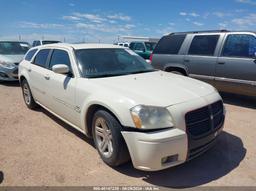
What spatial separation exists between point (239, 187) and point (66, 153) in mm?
2505

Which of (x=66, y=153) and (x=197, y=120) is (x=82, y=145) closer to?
(x=66, y=153)

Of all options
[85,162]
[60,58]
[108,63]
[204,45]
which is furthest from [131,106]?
[204,45]

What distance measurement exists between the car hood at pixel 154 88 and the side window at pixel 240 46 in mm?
2923

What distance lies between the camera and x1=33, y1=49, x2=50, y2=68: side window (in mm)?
5102

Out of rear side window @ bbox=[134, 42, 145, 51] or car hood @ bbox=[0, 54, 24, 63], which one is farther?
rear side window @ bbox=[134, 42, 145, 51]

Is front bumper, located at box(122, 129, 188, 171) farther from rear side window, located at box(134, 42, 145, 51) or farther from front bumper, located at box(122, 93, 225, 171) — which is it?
rear side window, located at box(134, 42, 145, 51)

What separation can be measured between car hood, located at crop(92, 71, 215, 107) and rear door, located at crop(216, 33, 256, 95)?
9.12 feet

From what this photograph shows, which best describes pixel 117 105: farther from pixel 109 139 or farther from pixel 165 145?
pixel 165 145

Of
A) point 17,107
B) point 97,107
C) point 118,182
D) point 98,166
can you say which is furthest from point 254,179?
point 17,107

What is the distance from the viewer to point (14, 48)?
10.6 metres

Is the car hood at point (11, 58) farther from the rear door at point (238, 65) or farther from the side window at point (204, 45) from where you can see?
the rear door at point (238, 65)

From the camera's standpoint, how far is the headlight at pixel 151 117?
2.82m

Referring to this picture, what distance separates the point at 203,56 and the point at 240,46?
1001 mm

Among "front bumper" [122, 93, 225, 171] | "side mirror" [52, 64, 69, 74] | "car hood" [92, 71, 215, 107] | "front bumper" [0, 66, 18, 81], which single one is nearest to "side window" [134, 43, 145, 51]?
"front bumper" [0, 66, 18, 81]
